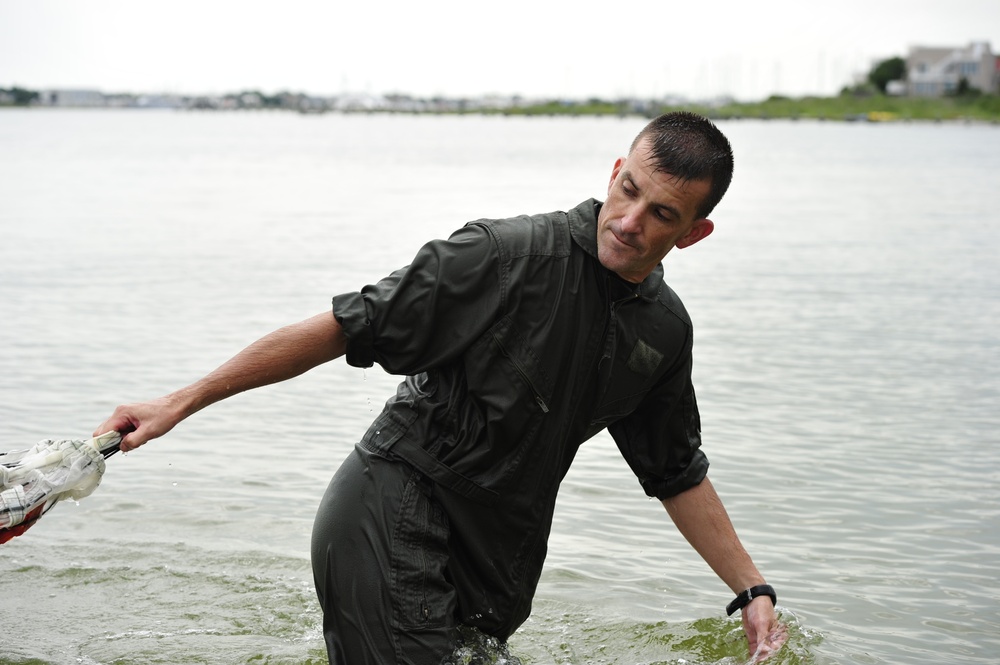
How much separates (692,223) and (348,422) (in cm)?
687

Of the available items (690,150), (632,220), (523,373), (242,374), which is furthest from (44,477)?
(690,150)

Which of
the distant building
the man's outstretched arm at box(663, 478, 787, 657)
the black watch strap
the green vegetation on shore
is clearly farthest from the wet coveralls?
the distant building

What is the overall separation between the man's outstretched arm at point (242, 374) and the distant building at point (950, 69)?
195m

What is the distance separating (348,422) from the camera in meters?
10.4

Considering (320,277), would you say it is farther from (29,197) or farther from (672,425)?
(29,197)

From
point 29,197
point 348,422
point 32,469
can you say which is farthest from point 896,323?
point 29,197

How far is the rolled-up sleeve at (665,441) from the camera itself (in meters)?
4.24

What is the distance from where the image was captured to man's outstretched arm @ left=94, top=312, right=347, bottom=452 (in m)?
3.38

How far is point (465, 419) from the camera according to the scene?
372 cm

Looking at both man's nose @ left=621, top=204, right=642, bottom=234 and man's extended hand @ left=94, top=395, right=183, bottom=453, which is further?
man's nose @ left=621, top=204, right=642, bottom=234

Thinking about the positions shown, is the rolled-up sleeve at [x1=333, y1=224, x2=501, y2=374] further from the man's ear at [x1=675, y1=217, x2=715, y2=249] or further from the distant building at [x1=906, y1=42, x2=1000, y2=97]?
the distant building at [x1=906, y1=42, x2=1000, y2=97]

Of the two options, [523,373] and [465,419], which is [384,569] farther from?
[523,373]

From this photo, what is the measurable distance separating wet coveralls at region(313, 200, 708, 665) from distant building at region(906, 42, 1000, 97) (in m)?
195

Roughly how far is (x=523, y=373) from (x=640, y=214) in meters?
0.61
